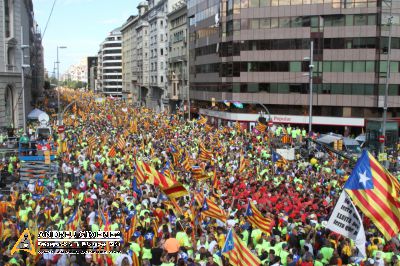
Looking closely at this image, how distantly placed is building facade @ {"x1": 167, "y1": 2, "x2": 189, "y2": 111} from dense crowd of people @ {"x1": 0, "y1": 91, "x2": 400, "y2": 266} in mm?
49691

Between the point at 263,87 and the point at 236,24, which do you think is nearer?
the point at 263,87

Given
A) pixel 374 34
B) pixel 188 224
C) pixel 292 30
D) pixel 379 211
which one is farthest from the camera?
pixel 292 30

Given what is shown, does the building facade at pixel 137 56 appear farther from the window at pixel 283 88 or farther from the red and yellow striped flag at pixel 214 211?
the red and yellow striped flag at pixel 214 211

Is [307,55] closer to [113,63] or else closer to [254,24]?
[254,24]

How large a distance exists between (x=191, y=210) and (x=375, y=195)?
5842 millimetres

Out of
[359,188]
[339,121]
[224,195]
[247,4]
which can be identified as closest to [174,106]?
[247,4]

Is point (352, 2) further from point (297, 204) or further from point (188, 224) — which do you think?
point (188, 224)

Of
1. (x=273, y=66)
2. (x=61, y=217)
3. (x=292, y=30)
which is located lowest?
(x=61, y=217)

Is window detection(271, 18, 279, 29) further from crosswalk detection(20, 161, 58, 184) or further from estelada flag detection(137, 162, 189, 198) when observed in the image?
estelada flag detection(137, 162, 189, 198)

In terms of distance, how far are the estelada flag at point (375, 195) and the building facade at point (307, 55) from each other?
34.8 meters

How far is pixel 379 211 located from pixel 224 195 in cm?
822

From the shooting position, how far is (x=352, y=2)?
49.2 m

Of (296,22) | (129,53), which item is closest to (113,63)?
(129,53)

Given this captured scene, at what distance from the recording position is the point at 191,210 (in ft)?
49.1
